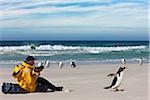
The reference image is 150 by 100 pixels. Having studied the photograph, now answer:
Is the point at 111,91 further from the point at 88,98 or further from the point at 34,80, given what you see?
the point at 34,80

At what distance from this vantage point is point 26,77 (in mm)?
5672

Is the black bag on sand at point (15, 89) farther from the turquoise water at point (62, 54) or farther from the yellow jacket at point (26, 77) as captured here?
the turquoise water at point (62, 54)

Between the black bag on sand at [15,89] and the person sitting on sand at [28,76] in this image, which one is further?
the black bag on sand at [15,89]

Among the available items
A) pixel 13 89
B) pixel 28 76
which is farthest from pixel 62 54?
pixel 28 76

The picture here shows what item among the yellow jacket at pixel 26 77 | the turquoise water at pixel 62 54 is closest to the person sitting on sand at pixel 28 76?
the yellow jacket at pixel 26 77

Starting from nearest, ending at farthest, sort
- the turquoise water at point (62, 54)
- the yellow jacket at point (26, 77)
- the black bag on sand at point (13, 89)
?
the yellow jacket at point (26, 77) < the black bag on sand at point (13, 89) < the turquoise water at point (62, 54)

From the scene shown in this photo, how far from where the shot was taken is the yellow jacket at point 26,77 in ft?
18.5

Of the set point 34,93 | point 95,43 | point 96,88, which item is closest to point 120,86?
point 96,88

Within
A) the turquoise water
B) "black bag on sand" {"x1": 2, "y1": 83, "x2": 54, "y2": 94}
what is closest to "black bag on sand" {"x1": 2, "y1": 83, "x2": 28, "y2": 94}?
"black bag on sand" {"x1": 2, "y1": 83, "x2": 54, "y2": 94}

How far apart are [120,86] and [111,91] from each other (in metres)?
0.51

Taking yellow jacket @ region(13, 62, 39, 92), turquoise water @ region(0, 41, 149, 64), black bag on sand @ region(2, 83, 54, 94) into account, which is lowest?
turquoise water @ region(0, 41, 149, 64)

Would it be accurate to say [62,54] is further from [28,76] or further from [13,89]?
[28,76]

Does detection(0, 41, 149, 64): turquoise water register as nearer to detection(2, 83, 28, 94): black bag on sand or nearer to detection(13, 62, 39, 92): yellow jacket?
detection(2, 83, 28, 94): black bag on sand

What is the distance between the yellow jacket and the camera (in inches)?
223
